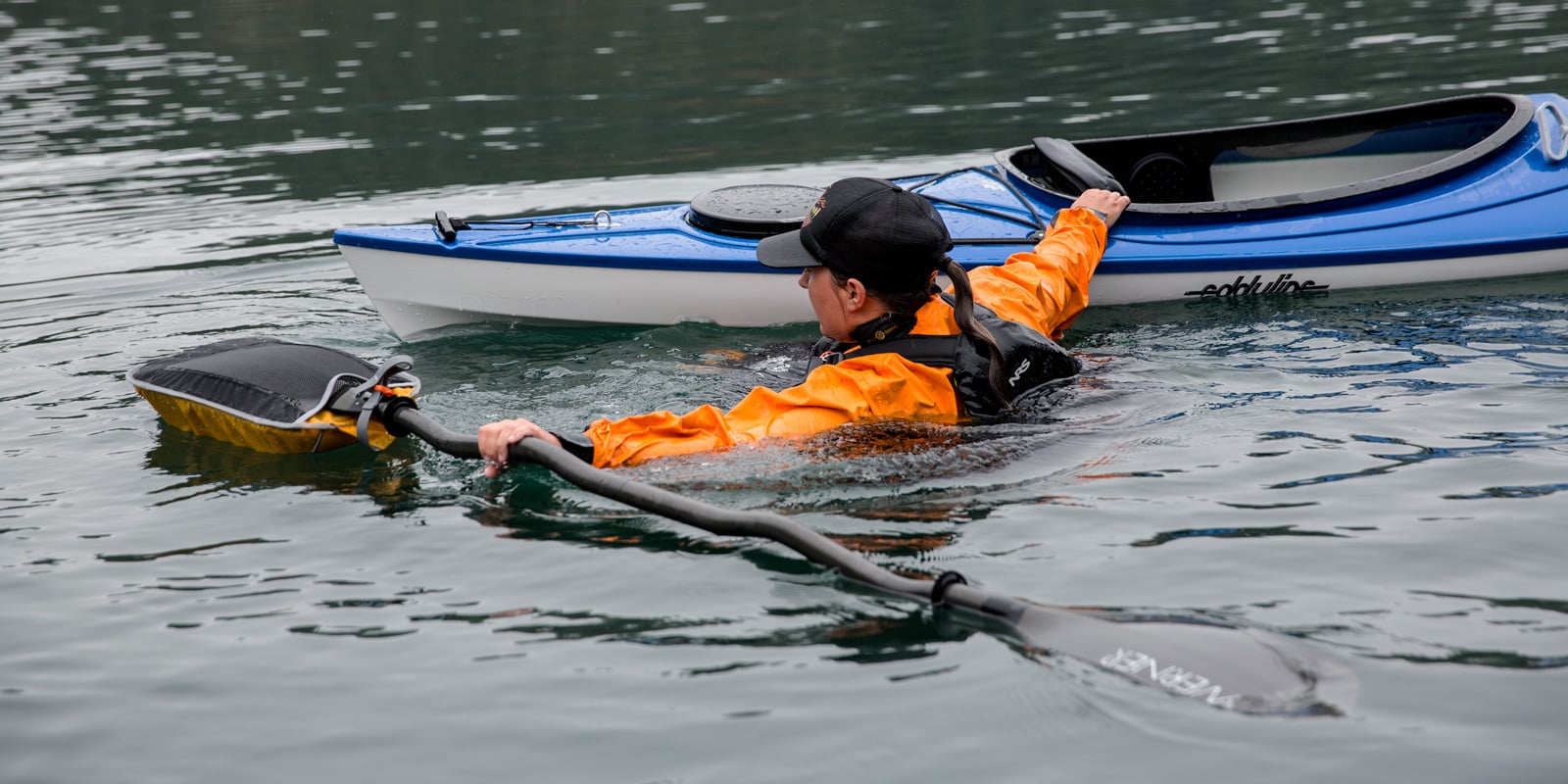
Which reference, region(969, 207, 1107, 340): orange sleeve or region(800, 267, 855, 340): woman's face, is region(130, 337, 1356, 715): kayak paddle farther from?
region(969, 207, 1107, 340): orange sleeve

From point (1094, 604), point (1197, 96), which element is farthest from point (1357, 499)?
point (1197, 96)

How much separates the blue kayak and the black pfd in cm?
146

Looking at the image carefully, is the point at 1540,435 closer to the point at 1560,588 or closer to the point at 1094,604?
the point at 1560,588

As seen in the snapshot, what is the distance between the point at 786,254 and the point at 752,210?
72.8 inches

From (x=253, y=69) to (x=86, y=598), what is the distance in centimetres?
1312

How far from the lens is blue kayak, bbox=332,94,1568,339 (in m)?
5.80

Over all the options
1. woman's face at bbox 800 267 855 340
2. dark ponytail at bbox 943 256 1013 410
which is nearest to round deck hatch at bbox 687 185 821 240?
woman's face at bbox 800 267 855 340

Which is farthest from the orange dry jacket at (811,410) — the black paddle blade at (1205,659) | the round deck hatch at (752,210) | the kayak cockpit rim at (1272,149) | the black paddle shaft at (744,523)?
the kayak cockpit rim at (1272,149)

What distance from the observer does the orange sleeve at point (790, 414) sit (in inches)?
150

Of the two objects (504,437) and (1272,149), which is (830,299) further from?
(1272,149)

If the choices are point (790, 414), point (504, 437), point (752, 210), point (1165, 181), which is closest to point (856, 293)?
point (790, 414)

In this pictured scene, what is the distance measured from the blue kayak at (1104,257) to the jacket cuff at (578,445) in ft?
6.83

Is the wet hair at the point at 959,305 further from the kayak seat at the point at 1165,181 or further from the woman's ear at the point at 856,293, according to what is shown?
the kayak seat at the point at 1165,181

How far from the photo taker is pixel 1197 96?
1129cm
